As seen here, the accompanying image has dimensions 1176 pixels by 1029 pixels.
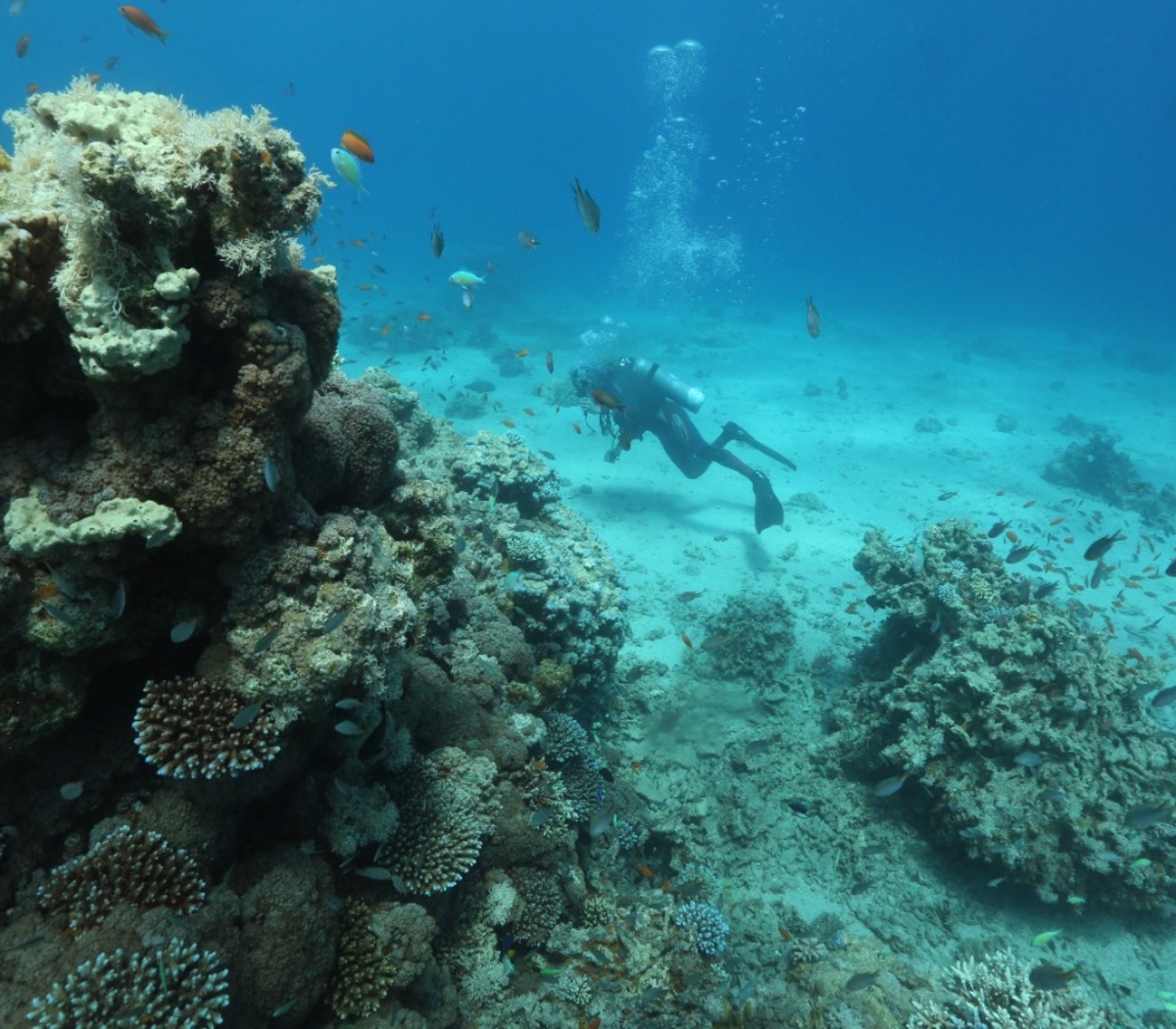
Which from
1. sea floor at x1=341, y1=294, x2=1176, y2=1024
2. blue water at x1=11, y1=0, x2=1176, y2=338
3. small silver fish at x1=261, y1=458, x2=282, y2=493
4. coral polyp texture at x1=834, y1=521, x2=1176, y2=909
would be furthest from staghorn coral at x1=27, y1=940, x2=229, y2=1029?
blue water at x1=11, y1=0, x2=1176, y2=338

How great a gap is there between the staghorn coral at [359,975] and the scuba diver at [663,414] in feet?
36.1

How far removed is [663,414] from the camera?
1429 centimetres

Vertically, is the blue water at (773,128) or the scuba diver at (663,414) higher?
the blue water at (773,128)

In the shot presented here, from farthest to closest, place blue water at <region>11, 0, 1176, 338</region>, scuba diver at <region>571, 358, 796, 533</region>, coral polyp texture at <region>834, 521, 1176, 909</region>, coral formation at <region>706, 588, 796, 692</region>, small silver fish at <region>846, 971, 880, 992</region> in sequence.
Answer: blue water at <region>11, 0, 1176, 338</region>
scuba diver at <region>571, 358, 796, 533</region>
coral formation at <region>706, 588, 796, 692</region>
coral polyp texture at <region>834, 521, 1176, 909</region>
small silver fish at <region>846, 971, 880, 992</region>

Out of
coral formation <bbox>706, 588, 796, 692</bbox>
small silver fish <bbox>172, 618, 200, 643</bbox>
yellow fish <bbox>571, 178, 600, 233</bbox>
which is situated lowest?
coral formation <bbox>706, 588, 796, 692</bbox>

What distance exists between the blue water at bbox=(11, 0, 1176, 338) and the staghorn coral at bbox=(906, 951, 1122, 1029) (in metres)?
46.0

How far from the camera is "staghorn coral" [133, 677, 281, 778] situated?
3174 mm

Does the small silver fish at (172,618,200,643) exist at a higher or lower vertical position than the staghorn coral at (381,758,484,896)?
higher

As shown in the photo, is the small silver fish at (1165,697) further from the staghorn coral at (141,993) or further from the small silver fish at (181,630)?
the small silver fish at (181,630)

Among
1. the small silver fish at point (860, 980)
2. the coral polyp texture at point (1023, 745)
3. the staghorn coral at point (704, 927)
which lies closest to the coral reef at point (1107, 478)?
the coral polyp texture at point (1023, 745)

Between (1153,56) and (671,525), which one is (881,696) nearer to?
(671,525)

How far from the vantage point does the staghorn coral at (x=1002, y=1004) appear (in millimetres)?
5000

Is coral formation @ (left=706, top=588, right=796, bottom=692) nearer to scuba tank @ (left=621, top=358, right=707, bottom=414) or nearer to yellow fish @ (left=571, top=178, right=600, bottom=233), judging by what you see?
scuba tank @ (left=621, top=358, right=707, bottom=414)

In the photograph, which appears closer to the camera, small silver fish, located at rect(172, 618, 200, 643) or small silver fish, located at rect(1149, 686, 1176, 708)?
small silver fish, located at rect(172, 618, 200, 643)
